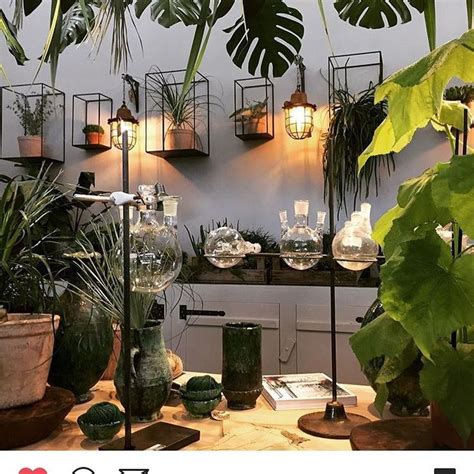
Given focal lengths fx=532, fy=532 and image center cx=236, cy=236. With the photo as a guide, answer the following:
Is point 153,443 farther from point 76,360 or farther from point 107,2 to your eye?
point 107,2

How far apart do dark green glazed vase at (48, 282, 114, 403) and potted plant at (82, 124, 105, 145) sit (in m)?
2.63

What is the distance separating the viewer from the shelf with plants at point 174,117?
11.0 ft

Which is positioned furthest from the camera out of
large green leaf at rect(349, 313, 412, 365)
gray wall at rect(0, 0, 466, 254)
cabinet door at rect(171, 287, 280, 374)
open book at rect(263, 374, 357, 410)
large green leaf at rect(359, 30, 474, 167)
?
gray wall at rect(0, 0, 466, 254)

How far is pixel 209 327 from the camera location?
3.05 m

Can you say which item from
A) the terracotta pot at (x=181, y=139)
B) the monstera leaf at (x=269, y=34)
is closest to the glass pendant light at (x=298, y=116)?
the terracotta pot at (x=181, y=139)

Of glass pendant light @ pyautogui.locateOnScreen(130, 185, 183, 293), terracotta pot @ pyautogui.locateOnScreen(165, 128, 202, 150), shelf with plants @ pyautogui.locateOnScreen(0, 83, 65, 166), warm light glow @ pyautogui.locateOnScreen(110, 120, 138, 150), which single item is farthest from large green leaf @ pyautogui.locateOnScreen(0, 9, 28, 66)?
shelf with plants @ pyautogui.locateOnScreen(0, 83, 65, 166)

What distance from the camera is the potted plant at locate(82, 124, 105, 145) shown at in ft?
11.8

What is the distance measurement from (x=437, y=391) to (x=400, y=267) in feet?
0.47

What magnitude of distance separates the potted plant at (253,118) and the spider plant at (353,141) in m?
0.42

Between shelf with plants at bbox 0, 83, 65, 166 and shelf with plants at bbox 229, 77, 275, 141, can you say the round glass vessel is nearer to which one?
shelf with plants at bbox 229, 77, 275, 141

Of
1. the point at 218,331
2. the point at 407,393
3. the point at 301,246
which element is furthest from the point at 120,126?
the point at 407,393

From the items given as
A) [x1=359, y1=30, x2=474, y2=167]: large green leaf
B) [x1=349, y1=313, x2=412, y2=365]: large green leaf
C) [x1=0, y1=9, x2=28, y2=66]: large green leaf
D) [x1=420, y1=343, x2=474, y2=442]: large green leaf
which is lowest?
[x1=420, y1=343, x2=474, y2=442]: large green leaf
